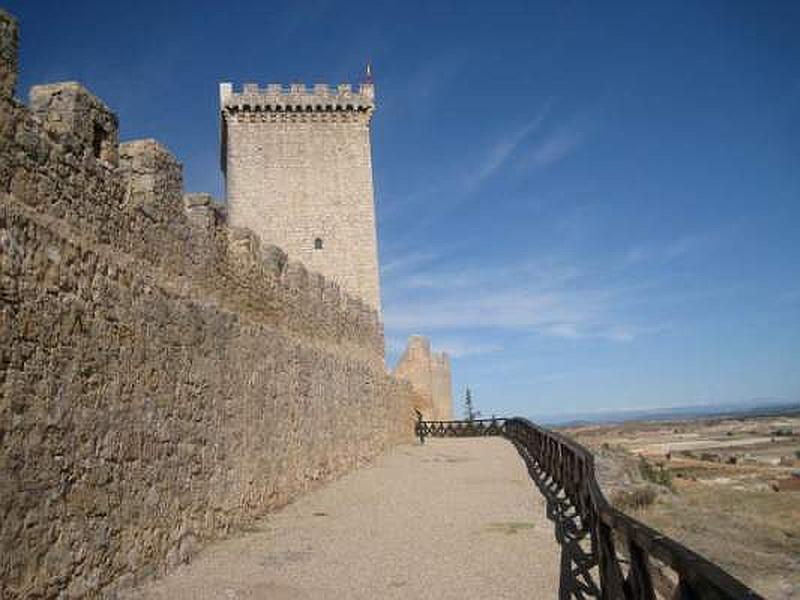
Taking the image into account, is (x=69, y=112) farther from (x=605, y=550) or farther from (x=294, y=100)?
(x=294, y=100)

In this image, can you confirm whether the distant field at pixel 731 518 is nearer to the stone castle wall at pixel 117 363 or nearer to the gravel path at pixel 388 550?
the gravel path at pixel 388 550

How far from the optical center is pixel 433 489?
9.42 meters

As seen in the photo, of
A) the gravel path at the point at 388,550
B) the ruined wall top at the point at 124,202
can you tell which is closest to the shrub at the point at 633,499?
the gravel path at the point at 388,550

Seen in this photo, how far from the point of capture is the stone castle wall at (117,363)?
360 centimetres

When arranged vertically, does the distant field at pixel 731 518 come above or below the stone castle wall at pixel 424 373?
below

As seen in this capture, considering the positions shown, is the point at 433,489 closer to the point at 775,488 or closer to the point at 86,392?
the point at 86,392

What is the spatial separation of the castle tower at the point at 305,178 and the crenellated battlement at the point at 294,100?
0.03 metres

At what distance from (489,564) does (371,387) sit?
295 inches

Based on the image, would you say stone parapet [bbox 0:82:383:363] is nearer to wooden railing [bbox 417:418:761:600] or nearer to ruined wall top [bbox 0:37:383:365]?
ruined wall top [bbox 0:37:383:365]

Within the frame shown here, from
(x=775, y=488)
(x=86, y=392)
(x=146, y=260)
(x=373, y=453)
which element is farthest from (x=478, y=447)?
(x=86, y=392)

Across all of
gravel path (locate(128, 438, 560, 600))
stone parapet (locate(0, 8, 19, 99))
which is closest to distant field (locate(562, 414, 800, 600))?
gravel path (locate(128, 438, 560, 600))

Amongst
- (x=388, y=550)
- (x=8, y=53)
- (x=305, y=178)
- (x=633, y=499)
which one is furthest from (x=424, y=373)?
(x=8, y=53)

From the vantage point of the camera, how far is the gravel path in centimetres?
483

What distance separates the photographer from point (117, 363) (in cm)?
452
